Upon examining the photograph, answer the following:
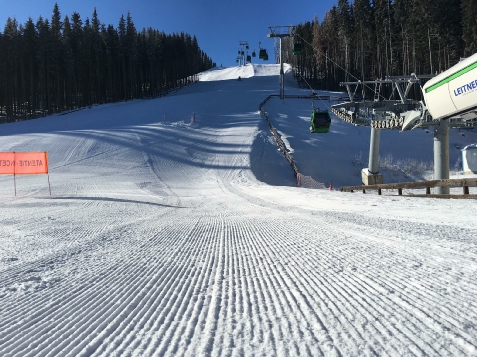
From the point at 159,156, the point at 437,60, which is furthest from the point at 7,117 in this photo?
the point at 437,60

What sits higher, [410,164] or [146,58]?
[146,58]

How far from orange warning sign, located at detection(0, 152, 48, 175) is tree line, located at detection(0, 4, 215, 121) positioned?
50.2m

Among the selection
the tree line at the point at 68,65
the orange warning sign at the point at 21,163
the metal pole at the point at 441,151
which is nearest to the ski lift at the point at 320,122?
the metal pole at the point at 441,151

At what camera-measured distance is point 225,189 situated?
18625 mm

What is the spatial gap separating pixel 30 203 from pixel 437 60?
2087 inches

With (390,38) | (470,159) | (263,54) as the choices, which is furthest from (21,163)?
(390,38)

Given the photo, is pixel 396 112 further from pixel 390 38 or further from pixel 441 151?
pixel 390 38

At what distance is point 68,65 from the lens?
206ft

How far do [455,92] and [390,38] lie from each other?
2148 inches

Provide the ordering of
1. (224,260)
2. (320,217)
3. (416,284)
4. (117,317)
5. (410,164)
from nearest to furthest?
1. (117,317)
2. (416,284)
3. (224,260)
4. (320,217)
5. (410,164)

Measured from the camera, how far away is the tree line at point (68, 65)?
203 ft

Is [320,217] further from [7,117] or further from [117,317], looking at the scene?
[7,117]

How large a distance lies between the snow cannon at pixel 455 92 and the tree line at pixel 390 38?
13240 mm

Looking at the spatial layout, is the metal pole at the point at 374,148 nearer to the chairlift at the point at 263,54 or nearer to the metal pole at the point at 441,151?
the metal pole at the point at 441,151
